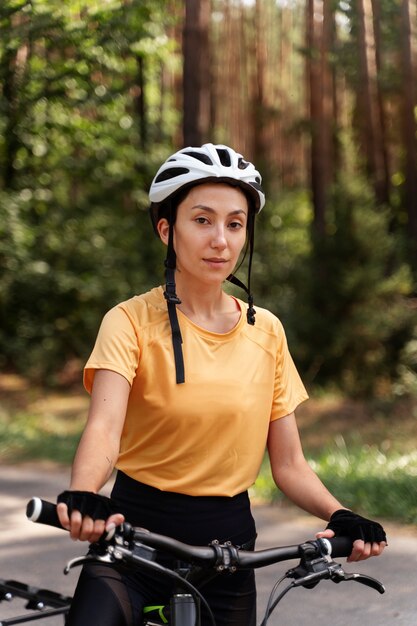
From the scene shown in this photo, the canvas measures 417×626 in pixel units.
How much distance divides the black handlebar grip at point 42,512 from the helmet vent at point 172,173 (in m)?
0.99

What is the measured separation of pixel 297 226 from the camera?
79.2ft

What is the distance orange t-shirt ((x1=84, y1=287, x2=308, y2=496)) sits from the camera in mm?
2531

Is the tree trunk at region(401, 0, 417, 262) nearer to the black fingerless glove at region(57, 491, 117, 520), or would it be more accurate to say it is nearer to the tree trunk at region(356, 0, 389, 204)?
the tree trunk at region(356, 0, 389, 204)

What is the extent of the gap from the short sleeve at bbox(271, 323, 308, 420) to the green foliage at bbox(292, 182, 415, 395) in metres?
14.0

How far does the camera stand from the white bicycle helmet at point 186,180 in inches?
101

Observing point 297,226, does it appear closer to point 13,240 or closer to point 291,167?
point 13,240

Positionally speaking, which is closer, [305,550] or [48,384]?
[305,550]

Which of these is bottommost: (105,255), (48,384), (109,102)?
(48,384)

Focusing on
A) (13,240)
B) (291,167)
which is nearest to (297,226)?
(13,240)

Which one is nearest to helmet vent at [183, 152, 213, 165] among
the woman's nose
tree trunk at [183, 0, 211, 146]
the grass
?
the woman's nose

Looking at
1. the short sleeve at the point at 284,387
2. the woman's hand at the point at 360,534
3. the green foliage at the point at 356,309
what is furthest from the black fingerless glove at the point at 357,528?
the green foliage at the point at 356,309

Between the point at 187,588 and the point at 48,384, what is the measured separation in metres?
17.3

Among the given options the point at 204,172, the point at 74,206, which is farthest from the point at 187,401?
the point at 74,206

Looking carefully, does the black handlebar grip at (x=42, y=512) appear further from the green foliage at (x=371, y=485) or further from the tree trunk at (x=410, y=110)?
the tree trunk at (x=410, y=110)
